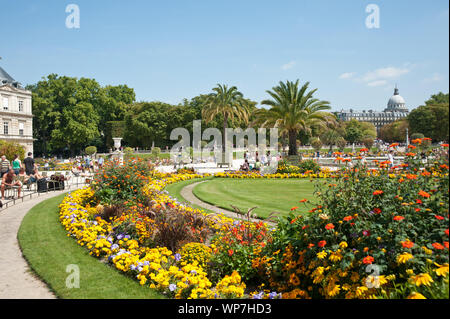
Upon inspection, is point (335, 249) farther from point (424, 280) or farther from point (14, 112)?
point (14, 112)

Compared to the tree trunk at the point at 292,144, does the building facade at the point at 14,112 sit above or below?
above

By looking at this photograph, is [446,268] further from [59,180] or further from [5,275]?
[59,180]

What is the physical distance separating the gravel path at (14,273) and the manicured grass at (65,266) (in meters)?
0.10

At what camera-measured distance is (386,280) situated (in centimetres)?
330

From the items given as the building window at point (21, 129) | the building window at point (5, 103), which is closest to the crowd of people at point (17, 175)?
the building window at point (5, 103)

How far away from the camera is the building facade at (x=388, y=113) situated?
13175cm

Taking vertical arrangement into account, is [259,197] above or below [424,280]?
below

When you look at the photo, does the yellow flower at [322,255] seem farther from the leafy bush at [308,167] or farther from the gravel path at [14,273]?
the leafy bush at [308,167]

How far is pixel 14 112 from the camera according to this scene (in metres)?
50.9

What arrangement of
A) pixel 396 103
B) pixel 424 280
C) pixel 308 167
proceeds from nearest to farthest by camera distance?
pixel 424 280
pixel 308 167
pixel 396 103

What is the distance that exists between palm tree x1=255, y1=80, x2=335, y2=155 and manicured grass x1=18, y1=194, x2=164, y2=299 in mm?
18913

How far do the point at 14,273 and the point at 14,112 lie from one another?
55474 mm

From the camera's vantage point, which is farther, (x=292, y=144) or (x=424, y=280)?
(x=292, y=144)

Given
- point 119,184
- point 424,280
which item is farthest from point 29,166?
point 424,280
